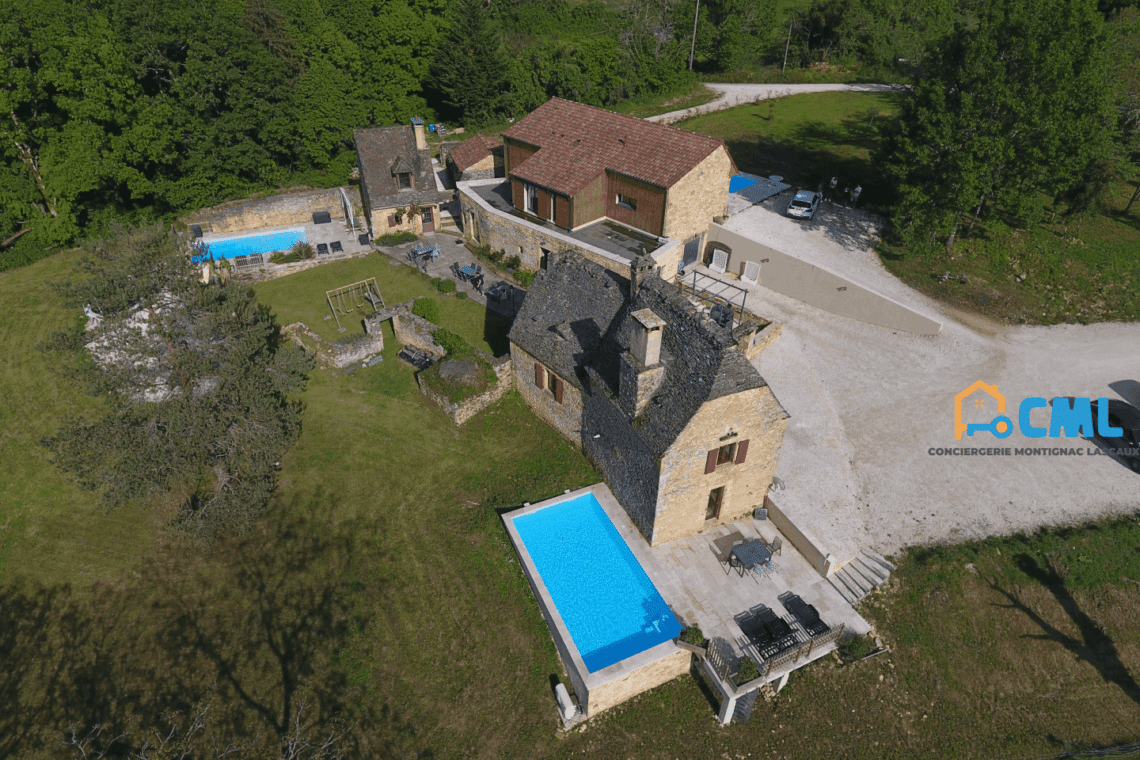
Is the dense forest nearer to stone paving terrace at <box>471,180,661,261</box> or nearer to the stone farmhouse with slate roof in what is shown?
stone paving terrace at <box>471,180,661,261</box>

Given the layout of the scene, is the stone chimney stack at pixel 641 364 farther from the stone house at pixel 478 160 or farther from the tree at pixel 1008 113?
the stone house at pixel 478 160

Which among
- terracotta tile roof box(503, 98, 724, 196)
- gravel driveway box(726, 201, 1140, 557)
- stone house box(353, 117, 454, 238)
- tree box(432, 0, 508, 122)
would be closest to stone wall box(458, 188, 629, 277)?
terracotta tile roof box(503, 98, 724, 196)

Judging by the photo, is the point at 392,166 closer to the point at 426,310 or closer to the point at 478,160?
the point at 478,160

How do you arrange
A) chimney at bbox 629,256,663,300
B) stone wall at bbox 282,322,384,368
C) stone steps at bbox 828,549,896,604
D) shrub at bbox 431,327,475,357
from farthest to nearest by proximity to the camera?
stone wall at bbox 282,322,384,368, shrub at bbox 431,327,475,357, chimney at bbox 629,256,663,300, stone steps at bbox 828,549,896,604

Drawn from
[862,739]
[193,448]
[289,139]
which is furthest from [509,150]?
[862,739]

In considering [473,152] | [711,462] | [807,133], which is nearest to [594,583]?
[711,462]
